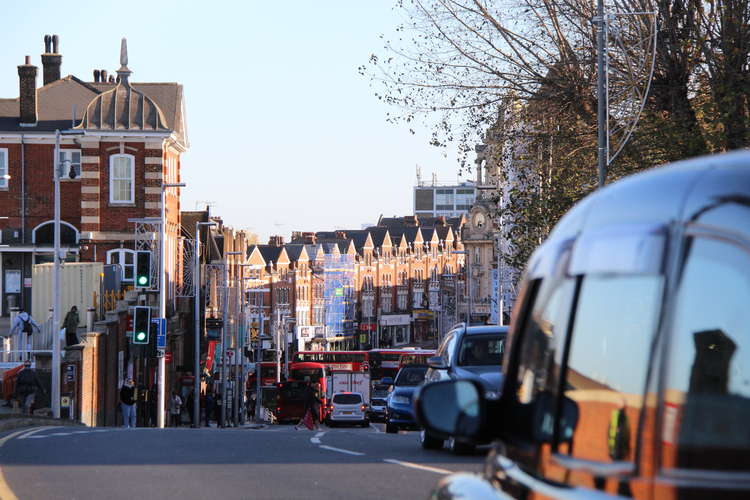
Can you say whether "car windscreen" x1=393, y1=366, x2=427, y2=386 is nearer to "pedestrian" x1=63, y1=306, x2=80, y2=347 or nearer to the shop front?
"pedestrian" x1=63, y1=306, x2=80, y2=347

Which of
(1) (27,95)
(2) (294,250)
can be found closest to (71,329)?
(1) (27,95)

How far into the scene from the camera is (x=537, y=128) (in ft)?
104

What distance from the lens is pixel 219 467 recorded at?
15.6m

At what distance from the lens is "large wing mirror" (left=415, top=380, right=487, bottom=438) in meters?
3.90

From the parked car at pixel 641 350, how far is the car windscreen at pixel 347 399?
64666 mm

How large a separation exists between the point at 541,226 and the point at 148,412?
26032 mm

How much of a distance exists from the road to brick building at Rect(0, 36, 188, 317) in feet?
124

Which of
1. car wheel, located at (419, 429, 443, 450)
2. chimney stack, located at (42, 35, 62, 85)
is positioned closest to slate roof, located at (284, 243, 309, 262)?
chimney stack, located at (42, 35, 62, 85)

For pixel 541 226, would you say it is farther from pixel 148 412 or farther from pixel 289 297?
pixel 289 297

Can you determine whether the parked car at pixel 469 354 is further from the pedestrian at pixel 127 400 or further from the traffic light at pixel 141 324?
the pedestrian at pixel 127 400

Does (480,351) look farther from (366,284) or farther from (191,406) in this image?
(366,284)

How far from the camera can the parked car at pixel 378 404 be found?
79.6 metres

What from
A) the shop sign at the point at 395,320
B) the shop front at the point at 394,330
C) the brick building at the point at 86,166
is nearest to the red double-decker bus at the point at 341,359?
the brick building at the point at 86,166

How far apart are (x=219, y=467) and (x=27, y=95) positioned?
5335cm
